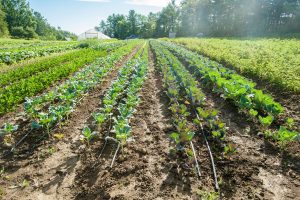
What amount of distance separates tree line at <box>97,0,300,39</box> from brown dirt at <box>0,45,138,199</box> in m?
35.2

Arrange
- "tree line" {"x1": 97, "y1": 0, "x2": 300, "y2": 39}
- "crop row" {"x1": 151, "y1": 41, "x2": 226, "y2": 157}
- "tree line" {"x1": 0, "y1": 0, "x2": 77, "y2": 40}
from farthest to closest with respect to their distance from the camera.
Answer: "tree line" {"x1": 0, "y1": 0, "x2": 77, "y2": 40}, "tree line" {"x1": 97, "y1": 0, "x2": 300, "y2": 39}, "crop row" {"x1": 151, "y1": 41, "x2": 226, "y2": 157}

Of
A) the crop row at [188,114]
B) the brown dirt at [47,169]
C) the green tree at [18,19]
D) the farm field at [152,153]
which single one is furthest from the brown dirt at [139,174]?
the green tree at [18,19]

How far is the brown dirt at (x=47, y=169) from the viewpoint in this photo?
307cm

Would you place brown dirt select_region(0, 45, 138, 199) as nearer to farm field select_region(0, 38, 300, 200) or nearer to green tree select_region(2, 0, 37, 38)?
farm field select_region(0, 38, 300, 200)


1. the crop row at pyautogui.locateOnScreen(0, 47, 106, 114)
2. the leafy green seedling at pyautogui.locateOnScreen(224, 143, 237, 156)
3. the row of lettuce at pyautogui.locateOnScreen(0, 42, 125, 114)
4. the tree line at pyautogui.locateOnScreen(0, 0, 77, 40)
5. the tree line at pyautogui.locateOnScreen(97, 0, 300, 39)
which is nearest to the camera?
the leafy green seedling at pyautogui.locateOnScreen(224, 143, 237, 156)

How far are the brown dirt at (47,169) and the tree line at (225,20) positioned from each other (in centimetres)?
3520

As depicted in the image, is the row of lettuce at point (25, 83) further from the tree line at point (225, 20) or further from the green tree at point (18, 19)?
the green tree at point (18, 19)

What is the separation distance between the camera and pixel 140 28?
86.3 metres

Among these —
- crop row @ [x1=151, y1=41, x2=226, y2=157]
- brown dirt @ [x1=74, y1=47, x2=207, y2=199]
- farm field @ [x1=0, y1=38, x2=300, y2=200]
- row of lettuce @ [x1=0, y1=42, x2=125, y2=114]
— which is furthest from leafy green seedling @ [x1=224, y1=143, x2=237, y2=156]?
row of lettuce @ [x1=0, y1=42, x2=125, y2=114]

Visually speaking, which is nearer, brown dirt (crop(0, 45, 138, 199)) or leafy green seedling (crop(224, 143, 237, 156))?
brown dirt (crop(0, 45, 138, 199))

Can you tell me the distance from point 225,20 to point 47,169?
54.1 m

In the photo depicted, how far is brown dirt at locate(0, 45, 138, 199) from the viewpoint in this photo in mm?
3074

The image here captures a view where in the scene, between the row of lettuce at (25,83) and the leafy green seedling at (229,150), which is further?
the row of lettuce at (25,83)

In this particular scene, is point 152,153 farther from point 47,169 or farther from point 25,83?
point 25,83
